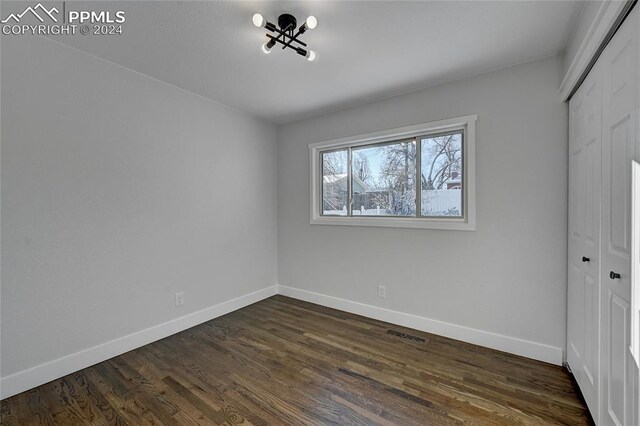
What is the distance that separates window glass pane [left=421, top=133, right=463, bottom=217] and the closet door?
85 centimetres

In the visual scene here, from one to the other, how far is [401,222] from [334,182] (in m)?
1.13

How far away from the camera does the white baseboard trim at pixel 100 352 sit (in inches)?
76.0

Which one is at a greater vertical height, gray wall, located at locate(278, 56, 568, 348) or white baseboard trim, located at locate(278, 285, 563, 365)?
gray wall, located at locate(278, 56, 568, 348)

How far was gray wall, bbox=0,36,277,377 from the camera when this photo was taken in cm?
195

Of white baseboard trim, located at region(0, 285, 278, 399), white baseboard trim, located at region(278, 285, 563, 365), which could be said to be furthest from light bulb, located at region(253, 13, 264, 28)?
white baseboard trim, located at region(278, 285, 563, 365)

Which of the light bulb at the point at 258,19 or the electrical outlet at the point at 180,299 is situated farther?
the electrical outlet at the point at 180,299

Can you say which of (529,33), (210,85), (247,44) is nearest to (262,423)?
(247,44)

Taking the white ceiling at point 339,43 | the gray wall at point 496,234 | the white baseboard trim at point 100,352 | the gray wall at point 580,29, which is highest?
the white ceiling at point 339,43

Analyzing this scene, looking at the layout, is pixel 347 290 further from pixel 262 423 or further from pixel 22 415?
pixel 22 415

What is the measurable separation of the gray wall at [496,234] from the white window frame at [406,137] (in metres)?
0.07

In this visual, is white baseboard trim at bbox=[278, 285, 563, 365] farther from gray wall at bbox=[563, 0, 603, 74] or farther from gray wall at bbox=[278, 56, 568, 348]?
gray wall at bbox=[563, 0, 603, 74]

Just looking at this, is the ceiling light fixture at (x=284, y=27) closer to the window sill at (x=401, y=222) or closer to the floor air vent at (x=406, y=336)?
the window sill at (x=401, y=222)

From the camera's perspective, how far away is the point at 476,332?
2.59 metres

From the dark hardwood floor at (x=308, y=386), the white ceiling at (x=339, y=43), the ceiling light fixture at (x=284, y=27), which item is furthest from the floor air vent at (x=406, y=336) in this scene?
the ceiling light fixture at (x=284, y=27)
